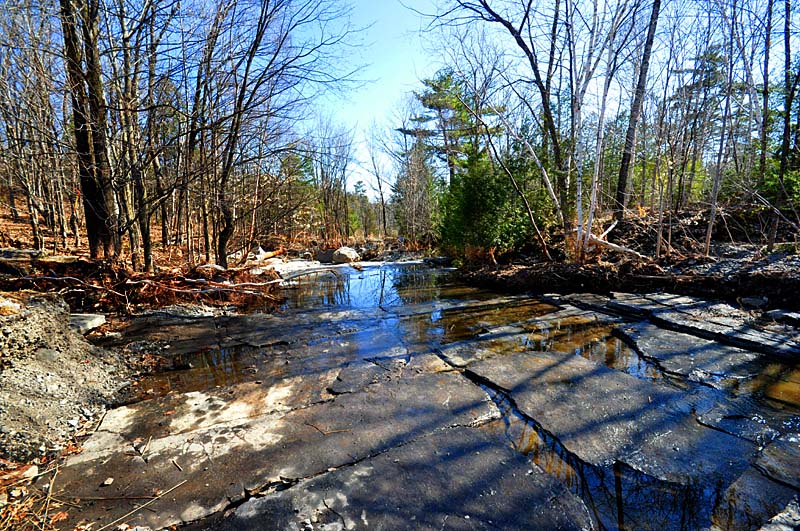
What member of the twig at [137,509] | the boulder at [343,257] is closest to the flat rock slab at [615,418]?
the twig at [137,509]

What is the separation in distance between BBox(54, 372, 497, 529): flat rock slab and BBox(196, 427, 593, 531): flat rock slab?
0.14 meters

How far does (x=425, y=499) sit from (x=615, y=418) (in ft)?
5.46

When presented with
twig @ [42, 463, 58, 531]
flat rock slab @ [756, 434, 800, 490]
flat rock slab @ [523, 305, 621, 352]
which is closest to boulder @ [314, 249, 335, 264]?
flat rock slab @ [523, 305, 621, 352]

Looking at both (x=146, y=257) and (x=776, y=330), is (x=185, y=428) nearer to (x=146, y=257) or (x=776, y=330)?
(x=146, y=257)

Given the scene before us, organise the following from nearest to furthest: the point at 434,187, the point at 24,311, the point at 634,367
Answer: the point at 24,311 → the point at 634,367 → the point at 434,187

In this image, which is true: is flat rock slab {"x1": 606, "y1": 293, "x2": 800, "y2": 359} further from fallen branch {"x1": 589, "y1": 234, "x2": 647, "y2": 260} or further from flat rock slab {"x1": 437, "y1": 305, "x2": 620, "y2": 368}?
fallen branch {"x1": 589, "y1": 234, "x2": 647, "y2": 260}

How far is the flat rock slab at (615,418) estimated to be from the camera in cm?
215

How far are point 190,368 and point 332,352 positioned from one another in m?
1.45

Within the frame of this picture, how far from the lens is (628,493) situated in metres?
1.91

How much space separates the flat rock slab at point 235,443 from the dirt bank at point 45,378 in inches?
9.0

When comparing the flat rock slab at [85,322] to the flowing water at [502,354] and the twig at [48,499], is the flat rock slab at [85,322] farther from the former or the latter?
the twig at [48,499]

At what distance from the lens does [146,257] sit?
6676 millimetres

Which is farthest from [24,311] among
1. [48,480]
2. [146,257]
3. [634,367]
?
[634,367]

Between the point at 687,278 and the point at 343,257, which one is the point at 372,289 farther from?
the point at 343,257
